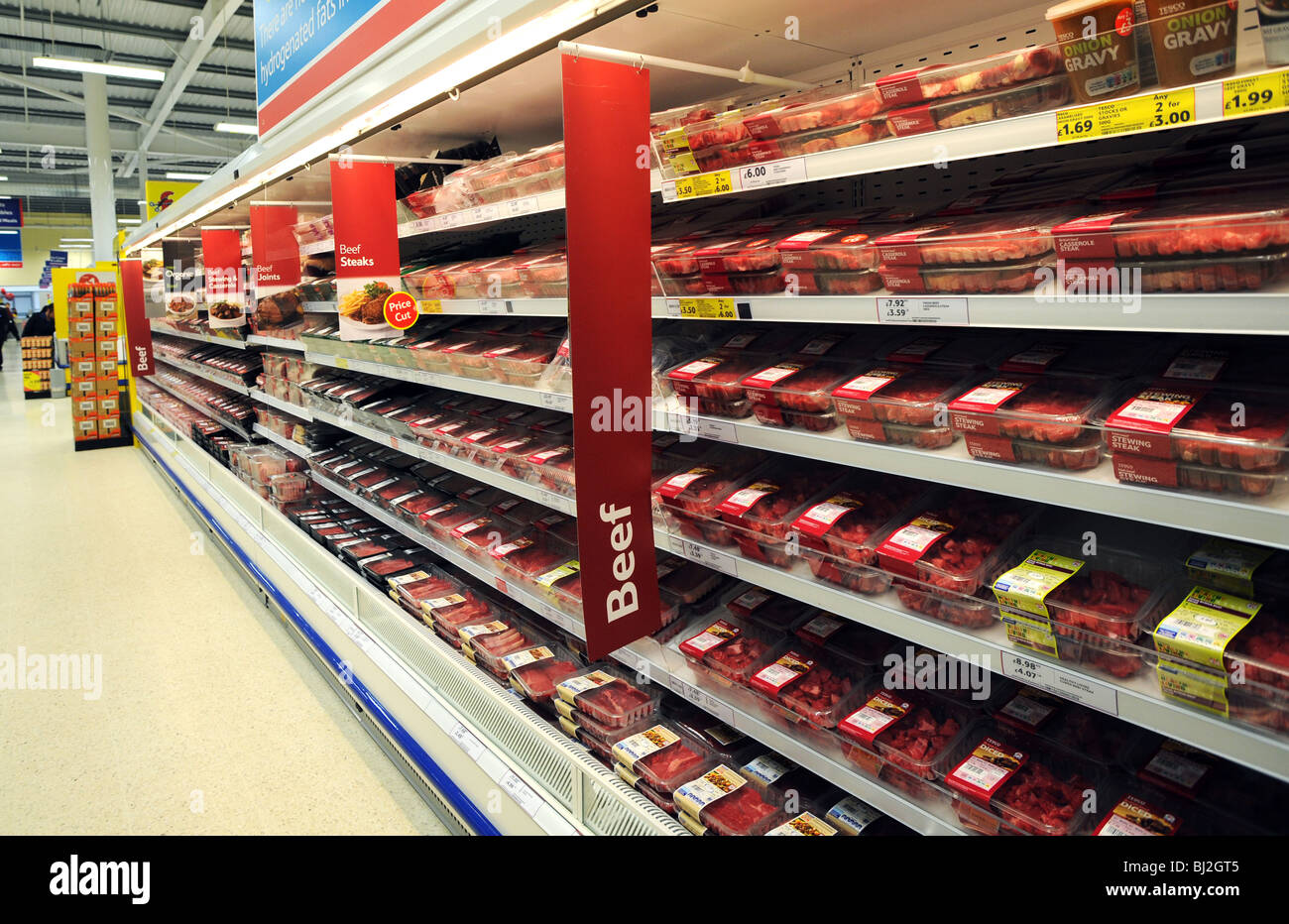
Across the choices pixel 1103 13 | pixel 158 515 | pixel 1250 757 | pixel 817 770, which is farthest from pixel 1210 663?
pixel 158 515

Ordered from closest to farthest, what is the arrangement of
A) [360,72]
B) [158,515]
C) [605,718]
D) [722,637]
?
[722,637] < [605,718] < [360,72] < [158,515]

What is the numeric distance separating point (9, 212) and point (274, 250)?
77.3 ft

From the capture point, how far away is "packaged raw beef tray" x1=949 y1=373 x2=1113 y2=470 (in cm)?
115

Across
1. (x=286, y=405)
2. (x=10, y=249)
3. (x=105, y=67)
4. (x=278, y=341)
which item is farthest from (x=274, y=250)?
(x=10, y=249)

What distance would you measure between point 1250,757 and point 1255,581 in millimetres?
318

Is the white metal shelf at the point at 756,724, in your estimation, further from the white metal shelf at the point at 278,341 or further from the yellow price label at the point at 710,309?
the white metal shelf at the point at 278,341

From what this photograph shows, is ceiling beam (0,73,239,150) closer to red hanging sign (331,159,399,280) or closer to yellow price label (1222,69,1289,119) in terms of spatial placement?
red hanging sign (331,159,399,280)

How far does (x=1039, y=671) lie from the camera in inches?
45.9

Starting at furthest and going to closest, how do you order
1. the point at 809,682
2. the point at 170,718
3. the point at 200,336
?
the point at 200,336 → the point at 170,718 → the point at 809,682

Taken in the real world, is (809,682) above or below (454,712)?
above

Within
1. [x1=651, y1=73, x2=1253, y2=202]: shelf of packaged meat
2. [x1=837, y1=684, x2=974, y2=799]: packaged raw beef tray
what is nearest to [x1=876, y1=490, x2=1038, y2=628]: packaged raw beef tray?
[x1=837, y1=684, x2=974, y2=799]: packaged raw beef tray

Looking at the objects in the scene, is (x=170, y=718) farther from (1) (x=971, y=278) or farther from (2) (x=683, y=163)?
(1) (x=971, y=278)

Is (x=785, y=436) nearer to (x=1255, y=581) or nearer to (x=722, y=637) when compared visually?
(x=722, y=637)
